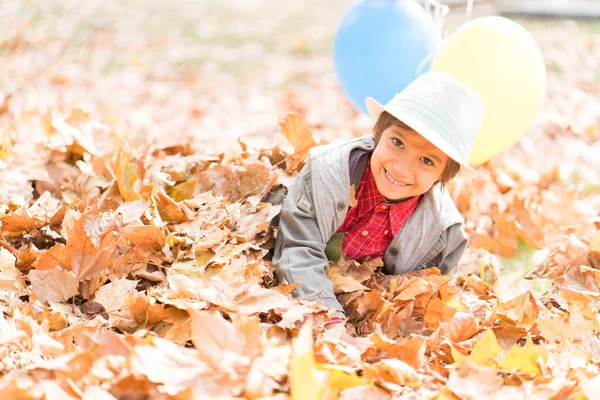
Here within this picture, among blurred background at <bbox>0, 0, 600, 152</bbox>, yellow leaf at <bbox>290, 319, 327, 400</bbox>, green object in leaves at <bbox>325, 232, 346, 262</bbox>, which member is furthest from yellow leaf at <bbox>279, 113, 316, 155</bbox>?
yellow leaf at <bbox>290, 319, 327, 400</bbox>

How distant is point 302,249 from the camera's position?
187 cm

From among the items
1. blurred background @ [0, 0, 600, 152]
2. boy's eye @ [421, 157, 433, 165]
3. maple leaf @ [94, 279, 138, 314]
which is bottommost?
blurred background @ [0, 0, 600, 152]

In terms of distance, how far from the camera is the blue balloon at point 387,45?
2643 millimetres

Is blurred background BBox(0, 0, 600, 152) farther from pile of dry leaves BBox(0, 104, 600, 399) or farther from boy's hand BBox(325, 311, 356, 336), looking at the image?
boy's hand BBox(325, 311, 356, 336)

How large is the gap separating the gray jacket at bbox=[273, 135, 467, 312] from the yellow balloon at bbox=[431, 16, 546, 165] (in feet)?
1.25

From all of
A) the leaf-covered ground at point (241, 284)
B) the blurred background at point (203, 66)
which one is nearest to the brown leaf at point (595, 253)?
the leaf-covered ground at point (241, 284)

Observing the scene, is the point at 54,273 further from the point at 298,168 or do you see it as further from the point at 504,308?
the point at 504,308

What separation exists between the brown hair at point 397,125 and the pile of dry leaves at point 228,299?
324 mm

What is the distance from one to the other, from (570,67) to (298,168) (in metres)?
3.64

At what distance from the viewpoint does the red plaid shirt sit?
2051 mm

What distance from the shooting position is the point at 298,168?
2.35m

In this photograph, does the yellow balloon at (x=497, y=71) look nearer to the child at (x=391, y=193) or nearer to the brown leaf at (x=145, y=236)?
the child at (x=391, y=193)

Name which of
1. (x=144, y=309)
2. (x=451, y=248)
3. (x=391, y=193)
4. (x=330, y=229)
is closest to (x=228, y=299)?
(x=144, y=309)

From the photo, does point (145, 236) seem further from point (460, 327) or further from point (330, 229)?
point (460, 327)
